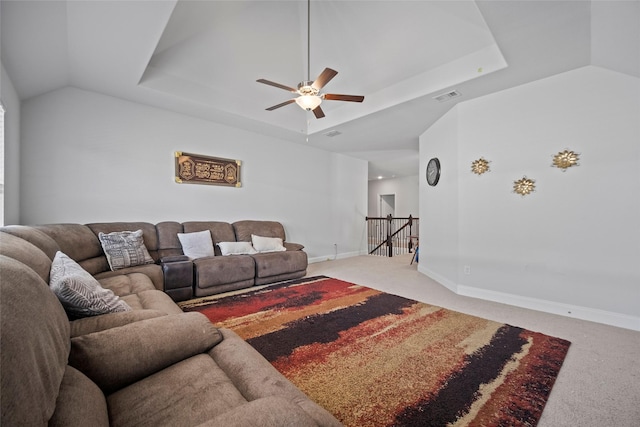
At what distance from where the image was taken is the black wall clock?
4.17m

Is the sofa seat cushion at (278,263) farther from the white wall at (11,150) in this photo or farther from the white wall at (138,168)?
the white wall at (11,150)

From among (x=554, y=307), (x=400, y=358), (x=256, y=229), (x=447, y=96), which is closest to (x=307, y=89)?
(x=447, y=96)

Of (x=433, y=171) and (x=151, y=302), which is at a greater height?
(x=433, y=171)

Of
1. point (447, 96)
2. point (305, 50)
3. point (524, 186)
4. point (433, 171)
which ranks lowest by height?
point (524, 186)

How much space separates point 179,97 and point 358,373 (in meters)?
3.88

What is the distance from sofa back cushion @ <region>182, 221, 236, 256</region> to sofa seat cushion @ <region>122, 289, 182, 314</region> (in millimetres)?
1834

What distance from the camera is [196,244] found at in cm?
366

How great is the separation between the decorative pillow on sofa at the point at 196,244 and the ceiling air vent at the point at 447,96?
3.81m

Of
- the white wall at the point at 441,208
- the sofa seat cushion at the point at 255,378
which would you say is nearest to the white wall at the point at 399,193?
the white wall at the point at 441,208

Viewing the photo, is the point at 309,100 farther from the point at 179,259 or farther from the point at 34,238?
the point at 34,238

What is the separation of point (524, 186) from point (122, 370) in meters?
3.97

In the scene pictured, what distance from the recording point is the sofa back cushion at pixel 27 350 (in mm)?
474

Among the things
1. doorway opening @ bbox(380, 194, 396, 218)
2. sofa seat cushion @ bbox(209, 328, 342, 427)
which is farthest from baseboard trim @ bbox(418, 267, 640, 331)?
doorway opening @ bbox(380, 194, 396, 218)

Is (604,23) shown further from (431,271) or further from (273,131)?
(273,131)
